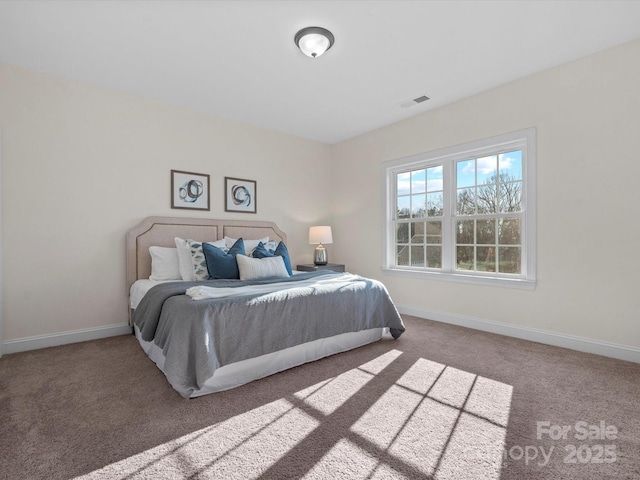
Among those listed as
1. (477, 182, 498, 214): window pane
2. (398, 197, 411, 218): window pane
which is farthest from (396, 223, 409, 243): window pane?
(477, 182, 498, 214): window pane

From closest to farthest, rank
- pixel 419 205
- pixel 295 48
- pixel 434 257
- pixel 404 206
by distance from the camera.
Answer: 1. pixel 295 48
2. pixel 434 257
3. pixel 419 205
4. pixel 404 206

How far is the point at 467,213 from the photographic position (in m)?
3.87

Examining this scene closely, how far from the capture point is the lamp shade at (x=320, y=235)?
16.0 ft

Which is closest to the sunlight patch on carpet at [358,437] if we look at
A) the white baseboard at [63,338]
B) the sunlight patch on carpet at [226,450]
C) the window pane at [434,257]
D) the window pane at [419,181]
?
the sunlight patch on carpet at [226,450]

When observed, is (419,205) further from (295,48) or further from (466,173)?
(295,48)

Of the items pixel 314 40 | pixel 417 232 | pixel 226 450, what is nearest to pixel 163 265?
pixel 226 450

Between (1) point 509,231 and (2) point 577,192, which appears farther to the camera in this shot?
(1) point 509,231

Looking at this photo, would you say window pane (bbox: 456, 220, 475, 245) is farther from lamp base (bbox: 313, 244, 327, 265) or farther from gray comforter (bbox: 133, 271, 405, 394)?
lamp base (bbox: 313, 244, 327, 265)

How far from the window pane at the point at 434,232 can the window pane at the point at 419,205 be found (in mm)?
183

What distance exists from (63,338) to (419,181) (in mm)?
4305

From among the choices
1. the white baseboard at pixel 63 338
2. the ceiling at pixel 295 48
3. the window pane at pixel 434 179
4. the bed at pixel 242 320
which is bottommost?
the white baseboard at pixel 63 338

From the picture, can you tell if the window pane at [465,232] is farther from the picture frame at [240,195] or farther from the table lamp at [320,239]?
the picture frame at [240,195]

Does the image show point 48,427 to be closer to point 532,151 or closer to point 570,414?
point 570,414

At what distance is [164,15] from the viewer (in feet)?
7.70
